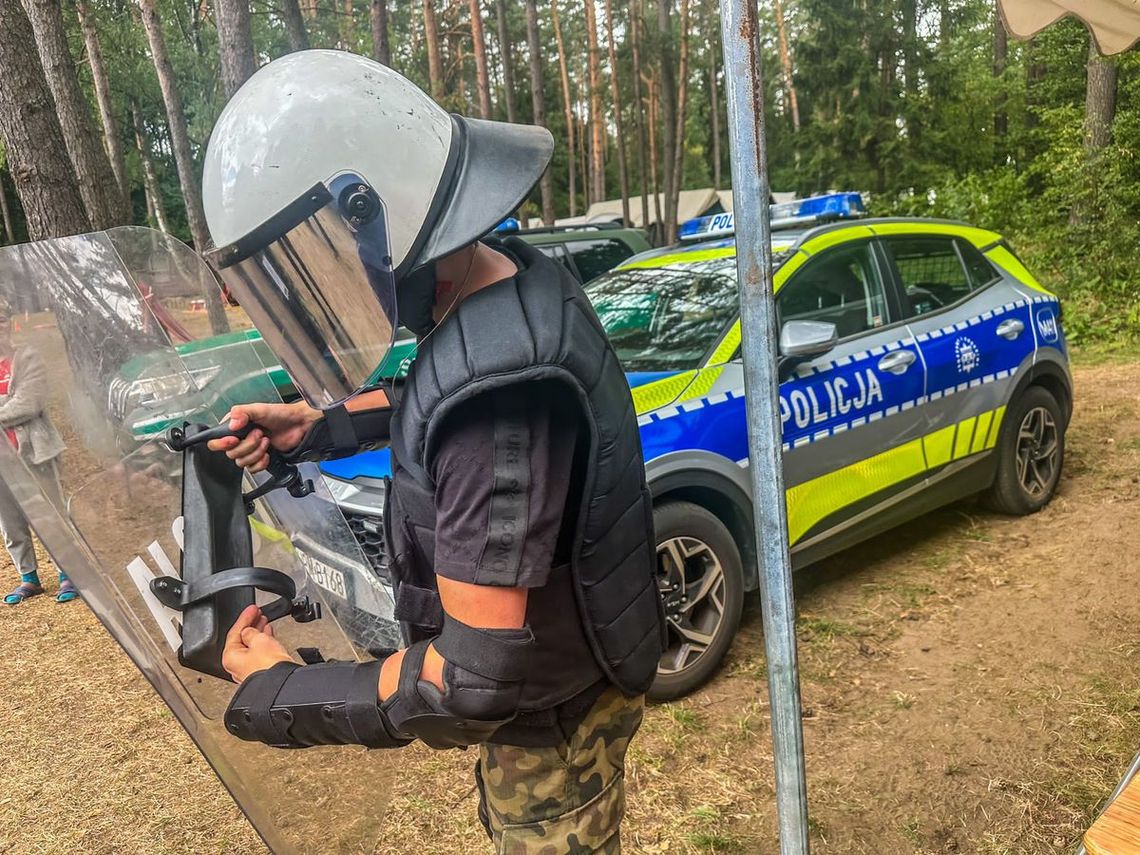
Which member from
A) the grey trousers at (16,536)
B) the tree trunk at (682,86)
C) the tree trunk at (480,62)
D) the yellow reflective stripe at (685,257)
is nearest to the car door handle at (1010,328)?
the yellow reflective stripe at (685,257)

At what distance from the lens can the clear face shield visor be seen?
47.8 inches

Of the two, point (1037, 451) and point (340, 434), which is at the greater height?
point (340, 434)

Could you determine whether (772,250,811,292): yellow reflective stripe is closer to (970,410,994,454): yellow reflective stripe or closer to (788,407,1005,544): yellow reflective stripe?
(788,407,1005,544): yellow reflective stripe

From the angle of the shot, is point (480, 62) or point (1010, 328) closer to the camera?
point (1010, 328)

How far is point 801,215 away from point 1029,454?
73.5 inches

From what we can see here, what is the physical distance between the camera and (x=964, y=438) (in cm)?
427

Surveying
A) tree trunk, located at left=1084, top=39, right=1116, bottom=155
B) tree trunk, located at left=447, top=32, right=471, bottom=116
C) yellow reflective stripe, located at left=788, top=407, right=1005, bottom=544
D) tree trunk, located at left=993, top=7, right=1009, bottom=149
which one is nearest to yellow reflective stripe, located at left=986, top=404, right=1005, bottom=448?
yellow reflective stripe, located at left=788, top=407, right=1005, bottom=544

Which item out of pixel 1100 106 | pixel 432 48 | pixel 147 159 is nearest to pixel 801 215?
pixel 1100 106

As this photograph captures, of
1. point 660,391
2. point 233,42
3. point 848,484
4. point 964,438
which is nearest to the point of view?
point 660,391

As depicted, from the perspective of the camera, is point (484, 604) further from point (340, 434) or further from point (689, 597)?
point (689, 597)

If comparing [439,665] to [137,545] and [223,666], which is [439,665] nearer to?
[223,666]

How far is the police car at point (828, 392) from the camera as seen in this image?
10.5 feet

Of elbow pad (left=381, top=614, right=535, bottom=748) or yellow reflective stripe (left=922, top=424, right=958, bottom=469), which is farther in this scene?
yellow reflective stripe (left=922, top=424, right=958, bottom=469)

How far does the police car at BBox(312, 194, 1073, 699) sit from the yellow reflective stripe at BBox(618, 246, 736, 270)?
0.05 ft
